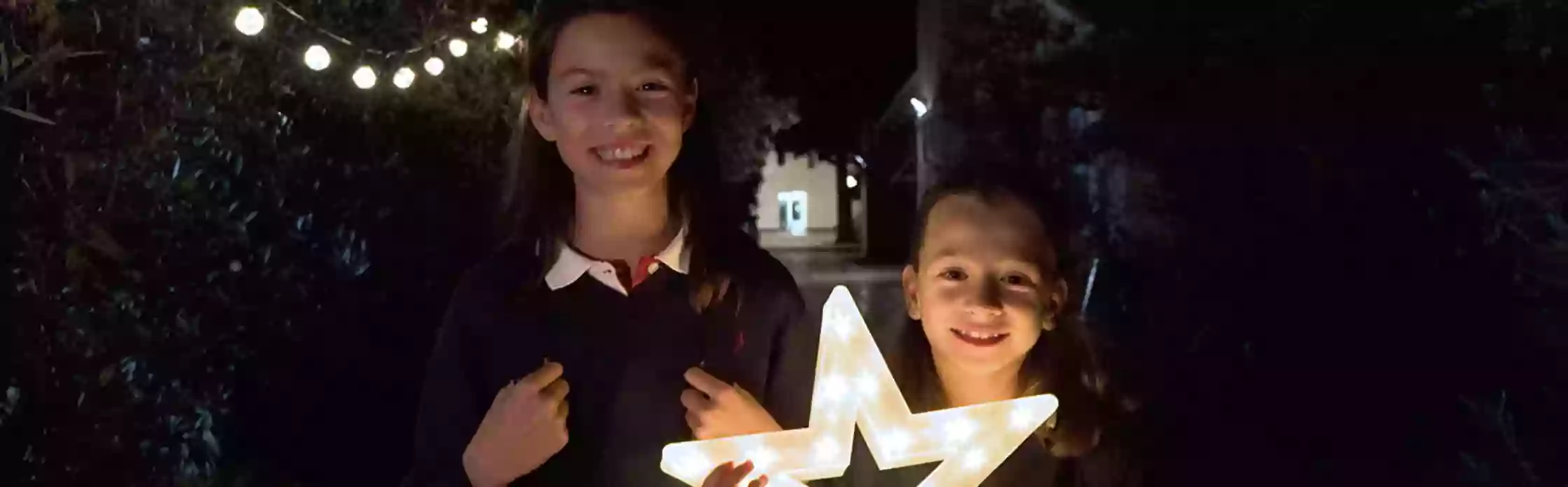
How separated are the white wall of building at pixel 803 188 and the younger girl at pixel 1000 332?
0.44 feet

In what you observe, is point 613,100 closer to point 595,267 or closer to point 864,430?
point 595,267

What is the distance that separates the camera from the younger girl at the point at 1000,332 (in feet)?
3.24

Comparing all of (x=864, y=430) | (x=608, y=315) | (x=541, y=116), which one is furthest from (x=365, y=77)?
(x=864, y=430)

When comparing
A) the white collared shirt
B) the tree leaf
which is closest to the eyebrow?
the white collared shirt

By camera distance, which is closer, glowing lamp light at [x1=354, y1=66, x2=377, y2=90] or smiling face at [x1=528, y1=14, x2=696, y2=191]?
smiling face at [x1=528, y1=14, x2=696, y2=191]

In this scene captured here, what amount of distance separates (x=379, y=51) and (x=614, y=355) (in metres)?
0.53

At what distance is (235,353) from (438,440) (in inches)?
17.4

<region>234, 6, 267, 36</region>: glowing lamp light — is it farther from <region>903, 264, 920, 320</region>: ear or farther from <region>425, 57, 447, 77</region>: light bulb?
<region>903, 264, 920, 320</region>: ear

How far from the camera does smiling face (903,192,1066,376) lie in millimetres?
984

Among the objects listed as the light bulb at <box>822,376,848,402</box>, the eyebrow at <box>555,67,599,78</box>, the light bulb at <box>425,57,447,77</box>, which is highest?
the light bulb at <box>425,57,447,77</box>

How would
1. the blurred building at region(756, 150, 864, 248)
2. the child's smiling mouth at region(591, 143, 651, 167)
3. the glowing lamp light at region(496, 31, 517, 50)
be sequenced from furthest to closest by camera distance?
the glowing lamp light at region(496, 31, 517, 50)
the blurred building at region(756, 150, 864, 248)
the child's smiling mouth at region(591, 143, 651, 167)

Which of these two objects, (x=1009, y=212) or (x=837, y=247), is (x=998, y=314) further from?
(x=837, y=247)

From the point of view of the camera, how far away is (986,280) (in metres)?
0.98

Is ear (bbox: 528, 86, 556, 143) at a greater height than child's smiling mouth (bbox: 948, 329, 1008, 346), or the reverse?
ear (bbox: 528, 86, 556, 143)
